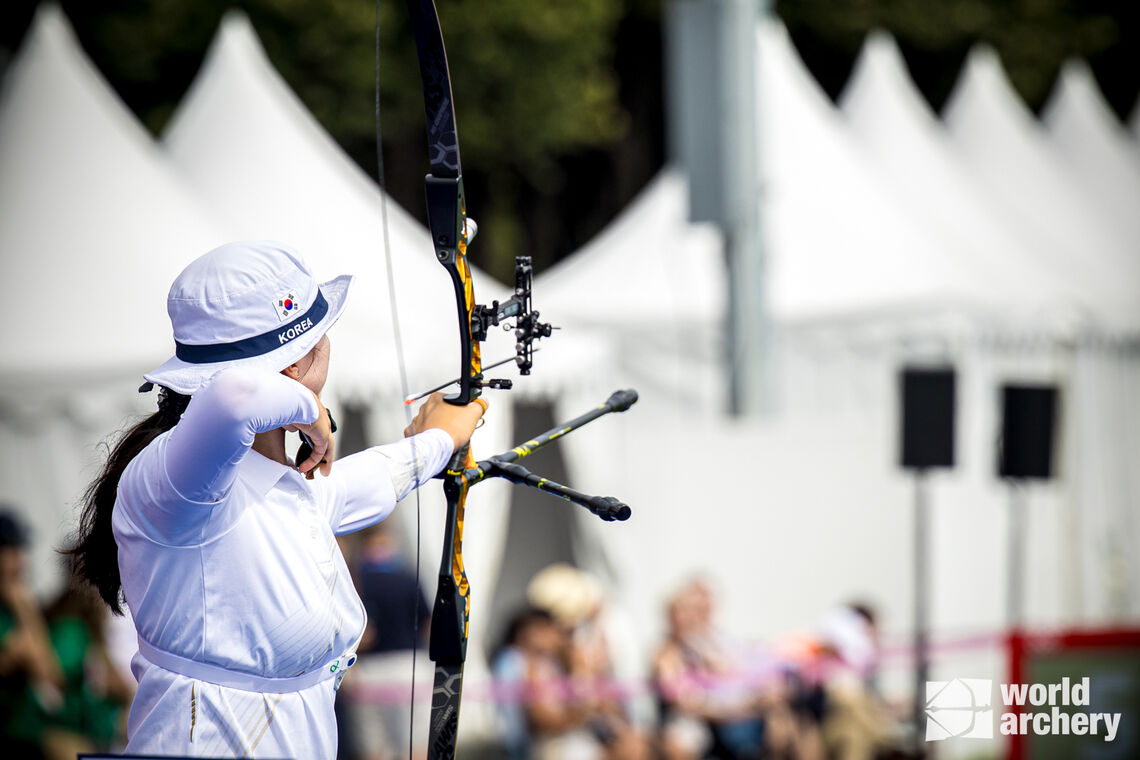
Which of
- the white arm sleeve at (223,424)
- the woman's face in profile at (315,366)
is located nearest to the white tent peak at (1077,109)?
the woman's face in profile at (315,366)

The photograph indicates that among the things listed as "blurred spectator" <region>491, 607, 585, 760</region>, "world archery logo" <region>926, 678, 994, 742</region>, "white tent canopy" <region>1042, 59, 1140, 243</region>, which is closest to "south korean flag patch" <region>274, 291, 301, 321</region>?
"world archery logo" <region>926, 678, 994, 742</region>

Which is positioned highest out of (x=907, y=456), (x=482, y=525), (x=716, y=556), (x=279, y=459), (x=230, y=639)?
(x=279, y=459)

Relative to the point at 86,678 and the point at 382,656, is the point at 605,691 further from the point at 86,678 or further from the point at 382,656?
the point at 86,678

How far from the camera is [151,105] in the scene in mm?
11328

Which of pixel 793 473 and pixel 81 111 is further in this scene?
pixel 793 473

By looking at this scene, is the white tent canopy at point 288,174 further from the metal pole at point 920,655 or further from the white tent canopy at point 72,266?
the metal pole at point 920,655

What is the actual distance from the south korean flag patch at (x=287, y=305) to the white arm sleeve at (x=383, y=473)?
249 mm

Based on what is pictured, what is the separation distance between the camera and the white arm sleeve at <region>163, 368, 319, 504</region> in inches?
61.9

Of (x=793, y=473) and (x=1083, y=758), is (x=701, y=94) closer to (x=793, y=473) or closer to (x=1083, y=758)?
(x=793, y=473)

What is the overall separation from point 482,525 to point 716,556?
156 centimetres

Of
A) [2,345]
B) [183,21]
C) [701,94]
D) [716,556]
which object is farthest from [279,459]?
[183,21]

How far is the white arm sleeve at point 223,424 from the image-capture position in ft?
5.16

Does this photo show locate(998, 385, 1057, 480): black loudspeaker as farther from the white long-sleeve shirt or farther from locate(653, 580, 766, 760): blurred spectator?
the white long-sleeve shirt

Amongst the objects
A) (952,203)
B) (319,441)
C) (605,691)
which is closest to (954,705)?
(605,691)
